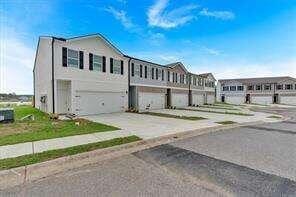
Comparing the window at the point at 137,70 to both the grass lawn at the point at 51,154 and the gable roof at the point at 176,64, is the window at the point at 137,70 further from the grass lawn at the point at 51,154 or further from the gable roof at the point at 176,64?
the grass lawn at the point at 51,154

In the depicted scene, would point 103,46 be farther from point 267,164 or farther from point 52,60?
point 267,164

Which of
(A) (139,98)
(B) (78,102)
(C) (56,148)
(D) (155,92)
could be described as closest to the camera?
(C) (56,148)

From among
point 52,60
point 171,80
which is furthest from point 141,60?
point 52,60

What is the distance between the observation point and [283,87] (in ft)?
194

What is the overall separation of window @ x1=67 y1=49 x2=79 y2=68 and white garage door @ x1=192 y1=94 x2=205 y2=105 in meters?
26.0

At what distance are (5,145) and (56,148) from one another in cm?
195

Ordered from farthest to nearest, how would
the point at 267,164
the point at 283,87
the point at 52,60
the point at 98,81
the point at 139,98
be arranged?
the point at 283,87 < the point at 139,98 < the point at 98,81 < the point at 52,60 < the point at 267,164

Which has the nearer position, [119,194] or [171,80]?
[119,194]

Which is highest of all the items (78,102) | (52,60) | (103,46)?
(103,46)

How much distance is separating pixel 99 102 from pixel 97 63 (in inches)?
142

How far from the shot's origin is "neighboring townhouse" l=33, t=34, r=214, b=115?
18812mm

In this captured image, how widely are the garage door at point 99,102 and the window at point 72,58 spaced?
7.71ft

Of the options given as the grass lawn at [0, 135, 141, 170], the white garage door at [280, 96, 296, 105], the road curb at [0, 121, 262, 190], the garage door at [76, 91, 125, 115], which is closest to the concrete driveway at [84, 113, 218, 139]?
the road curb at [0, 121, 262, 190]

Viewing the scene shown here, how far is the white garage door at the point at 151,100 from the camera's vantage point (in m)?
27.9
